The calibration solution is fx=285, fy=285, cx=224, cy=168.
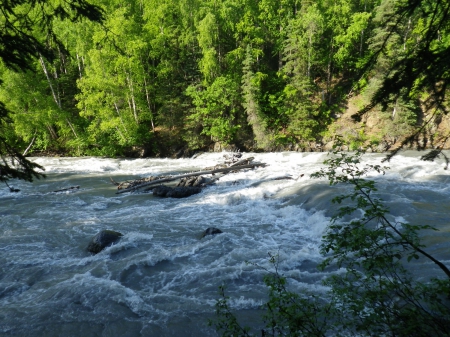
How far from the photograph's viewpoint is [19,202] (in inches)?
516

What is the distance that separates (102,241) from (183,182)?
705 centimetres

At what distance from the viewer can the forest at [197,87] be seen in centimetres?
2264

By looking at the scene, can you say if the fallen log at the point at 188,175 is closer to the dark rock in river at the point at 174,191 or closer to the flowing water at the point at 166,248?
the flowing water at the point at 166,248

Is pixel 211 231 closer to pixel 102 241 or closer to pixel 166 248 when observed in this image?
pixel 166 248

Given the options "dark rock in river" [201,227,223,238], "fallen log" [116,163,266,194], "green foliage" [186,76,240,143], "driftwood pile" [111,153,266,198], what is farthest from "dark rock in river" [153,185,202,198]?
"green foliage" [186,76,240,143]

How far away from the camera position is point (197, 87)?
992 inches

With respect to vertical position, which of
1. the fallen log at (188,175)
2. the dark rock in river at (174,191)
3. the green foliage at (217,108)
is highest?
the green foliage at (217,108)

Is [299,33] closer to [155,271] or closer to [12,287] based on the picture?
[155,271]

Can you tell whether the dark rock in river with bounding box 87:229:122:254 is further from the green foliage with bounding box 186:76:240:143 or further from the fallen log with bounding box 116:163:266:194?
the green foliage with bounding box 186:76:240:143

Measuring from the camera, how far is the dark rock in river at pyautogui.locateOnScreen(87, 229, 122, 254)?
321 inches

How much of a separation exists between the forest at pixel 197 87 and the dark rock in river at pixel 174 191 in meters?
11.4

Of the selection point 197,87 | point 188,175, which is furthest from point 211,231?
point 197,87

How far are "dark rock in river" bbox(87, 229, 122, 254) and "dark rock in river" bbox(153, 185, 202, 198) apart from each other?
481 centimetres

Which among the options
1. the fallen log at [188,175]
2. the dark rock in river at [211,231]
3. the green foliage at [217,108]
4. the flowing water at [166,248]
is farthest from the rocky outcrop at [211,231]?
the green foliage at [217,108]
